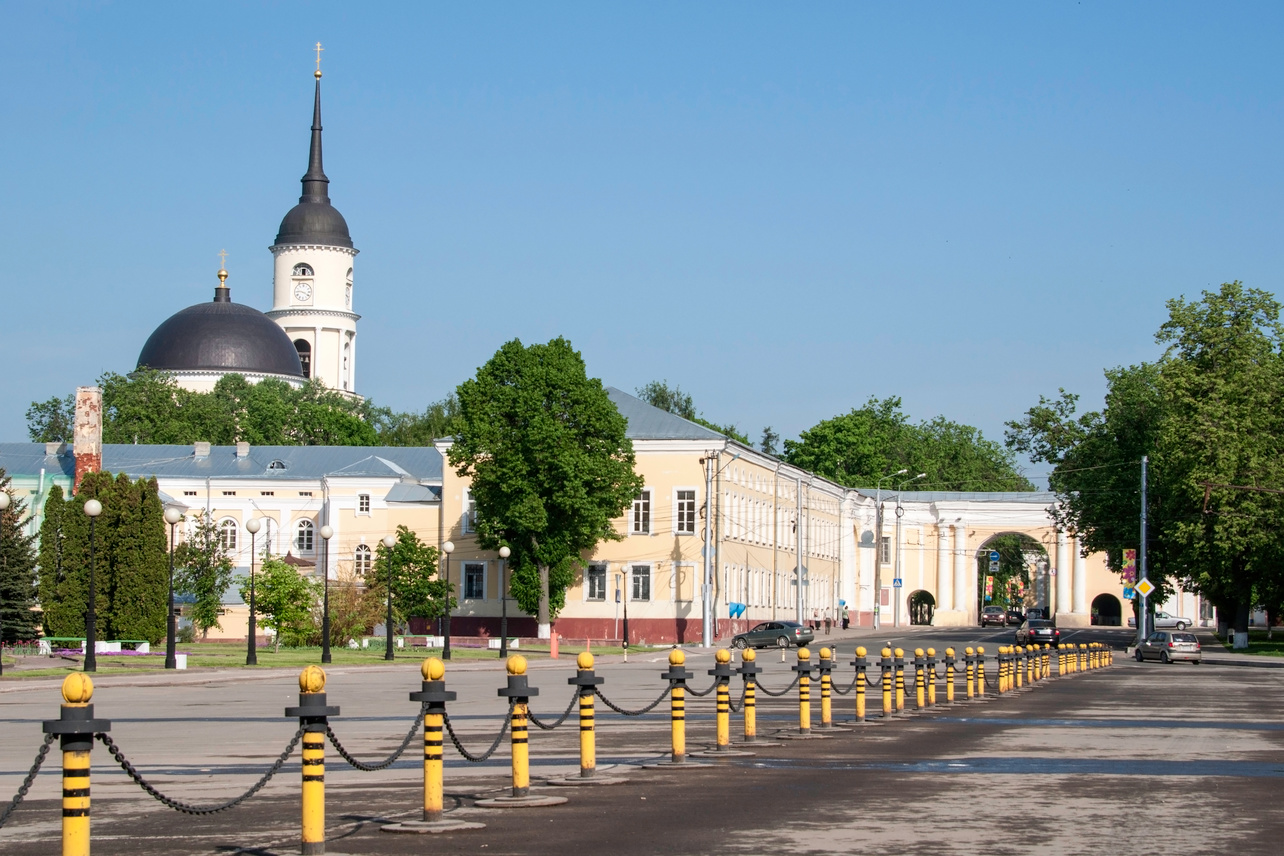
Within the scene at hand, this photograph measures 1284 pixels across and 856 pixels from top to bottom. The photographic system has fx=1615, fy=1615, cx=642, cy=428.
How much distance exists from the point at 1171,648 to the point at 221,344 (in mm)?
90504

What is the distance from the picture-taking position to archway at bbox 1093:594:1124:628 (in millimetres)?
120250

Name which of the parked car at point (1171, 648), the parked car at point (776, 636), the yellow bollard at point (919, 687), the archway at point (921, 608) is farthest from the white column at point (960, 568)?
the yellow bollard at point (919, 687)

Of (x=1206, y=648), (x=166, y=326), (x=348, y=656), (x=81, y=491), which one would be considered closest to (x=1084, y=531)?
(x=1206, y=648)

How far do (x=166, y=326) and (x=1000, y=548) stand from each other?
7385cm

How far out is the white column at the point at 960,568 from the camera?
4451 inches

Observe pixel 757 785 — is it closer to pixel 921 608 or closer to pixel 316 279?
pixel 921 608

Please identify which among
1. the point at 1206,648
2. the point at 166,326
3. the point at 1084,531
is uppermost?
the point at 166,326

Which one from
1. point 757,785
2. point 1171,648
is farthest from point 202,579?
point 757,785

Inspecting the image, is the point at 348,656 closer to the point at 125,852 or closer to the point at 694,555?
the point at 694,555

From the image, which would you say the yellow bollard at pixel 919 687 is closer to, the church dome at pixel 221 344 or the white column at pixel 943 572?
the white column at pixel 943 572

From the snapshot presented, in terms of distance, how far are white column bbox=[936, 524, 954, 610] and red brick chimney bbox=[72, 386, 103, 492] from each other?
61.1 m

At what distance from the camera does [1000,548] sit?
142 metres

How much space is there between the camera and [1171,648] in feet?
185

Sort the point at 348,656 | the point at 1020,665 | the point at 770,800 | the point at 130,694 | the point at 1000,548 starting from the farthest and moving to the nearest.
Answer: the point at 1000,548, the point at 348,656, the point at 1020,665, the point at 130,694, the point at 770,800
